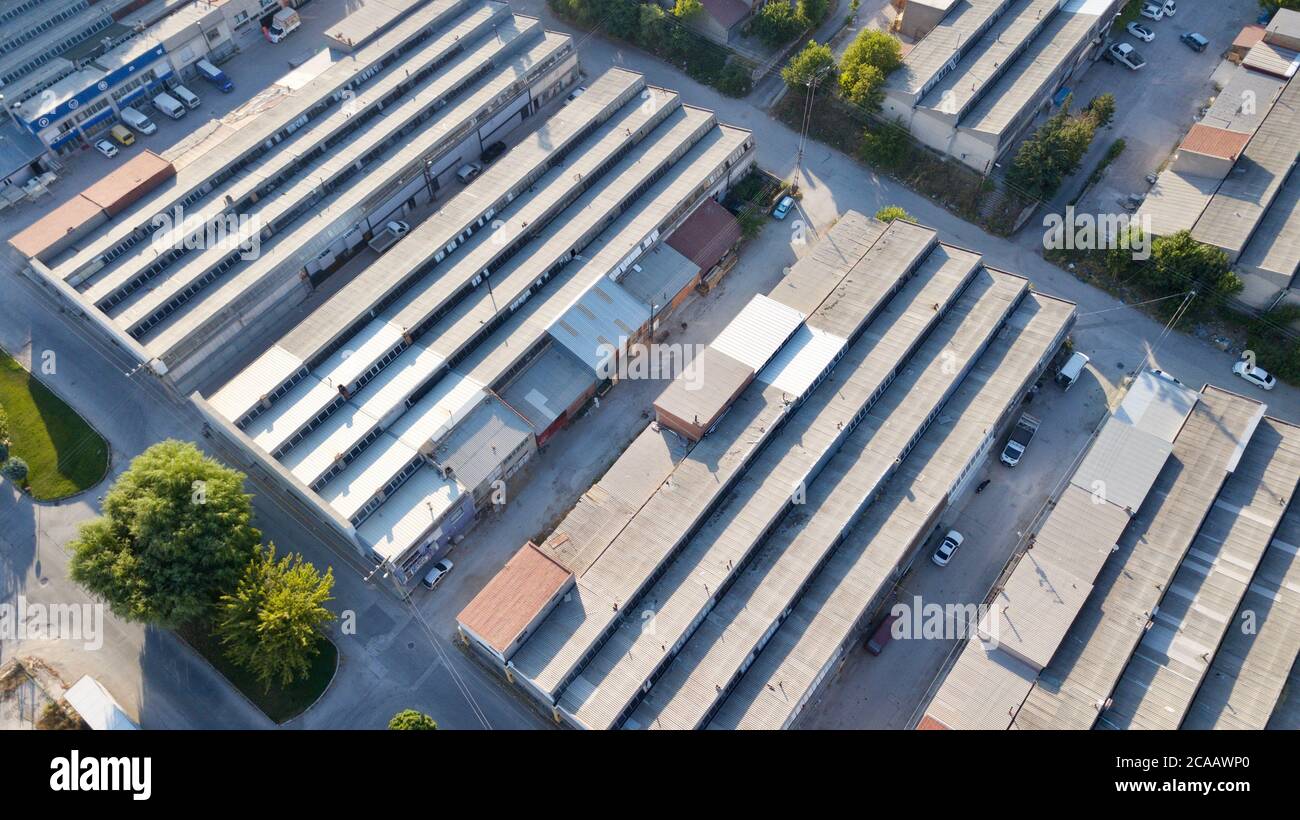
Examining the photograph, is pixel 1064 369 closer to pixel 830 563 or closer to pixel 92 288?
pixel 830 563

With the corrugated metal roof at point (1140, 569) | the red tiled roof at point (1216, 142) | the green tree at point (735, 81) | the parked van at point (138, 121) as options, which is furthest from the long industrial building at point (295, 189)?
the corrugated metal roof at point (1140, 569)

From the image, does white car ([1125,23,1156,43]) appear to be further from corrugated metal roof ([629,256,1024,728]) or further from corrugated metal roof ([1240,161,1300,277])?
corrugated metal roof ([629,256,1024,728])

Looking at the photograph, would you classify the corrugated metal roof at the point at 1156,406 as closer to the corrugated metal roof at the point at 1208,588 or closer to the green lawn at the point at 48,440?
the corrugated metal roof at the point at 1208,588

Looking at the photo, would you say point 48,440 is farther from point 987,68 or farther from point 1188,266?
point 1188,266

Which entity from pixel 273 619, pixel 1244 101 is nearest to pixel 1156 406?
pixel 1244 101

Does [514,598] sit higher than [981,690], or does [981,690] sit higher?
[981,690]

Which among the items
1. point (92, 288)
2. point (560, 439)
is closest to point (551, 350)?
point (560, 439)
